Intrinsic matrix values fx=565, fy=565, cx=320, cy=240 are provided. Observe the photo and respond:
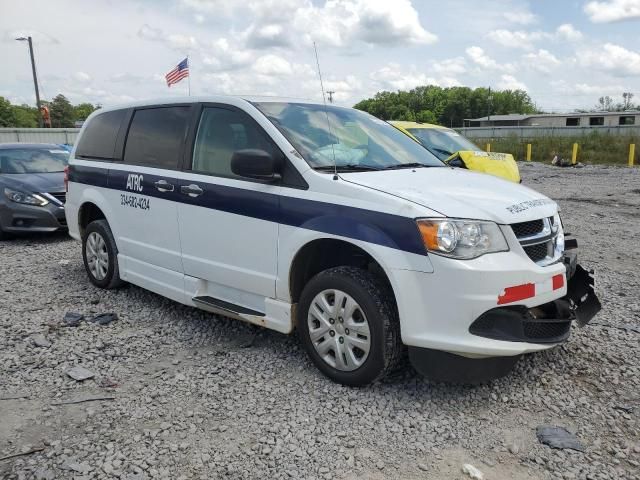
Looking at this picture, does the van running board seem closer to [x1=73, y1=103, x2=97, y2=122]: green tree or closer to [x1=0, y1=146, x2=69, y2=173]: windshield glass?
[x1=0, y1=146, x2=69, y2=173]: windshield glass

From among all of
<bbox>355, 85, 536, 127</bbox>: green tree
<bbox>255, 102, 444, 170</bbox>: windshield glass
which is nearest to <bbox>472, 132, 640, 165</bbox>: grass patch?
<bbox>255, 102, 444, 170</bbox>: windshield glass

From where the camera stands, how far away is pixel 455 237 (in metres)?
3.09

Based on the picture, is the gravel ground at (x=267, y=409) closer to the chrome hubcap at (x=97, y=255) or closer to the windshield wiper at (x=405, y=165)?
the chrome hubcap at (x=97, y=255)

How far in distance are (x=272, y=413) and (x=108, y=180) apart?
306 centimetres

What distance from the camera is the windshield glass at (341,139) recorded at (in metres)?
3.85

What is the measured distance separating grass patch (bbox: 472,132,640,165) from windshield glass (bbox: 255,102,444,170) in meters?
23.6

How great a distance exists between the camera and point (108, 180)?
17.4ft

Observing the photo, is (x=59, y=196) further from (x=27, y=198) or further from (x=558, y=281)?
(x=558, y=281)

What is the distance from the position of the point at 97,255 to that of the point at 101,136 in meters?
1.19

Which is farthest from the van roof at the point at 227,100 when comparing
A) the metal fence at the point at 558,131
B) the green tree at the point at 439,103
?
the green tree at the point at 439,103

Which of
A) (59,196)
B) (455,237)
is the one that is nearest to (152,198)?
(455,237)

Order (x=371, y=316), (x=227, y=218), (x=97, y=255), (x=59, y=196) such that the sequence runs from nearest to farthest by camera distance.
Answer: (x=371, y=316) → (x=227, y=218) → (x=97, y=255) → (x=59, y=196)

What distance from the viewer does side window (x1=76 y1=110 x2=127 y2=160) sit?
5.41 meters

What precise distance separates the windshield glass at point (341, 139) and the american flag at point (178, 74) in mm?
5539
